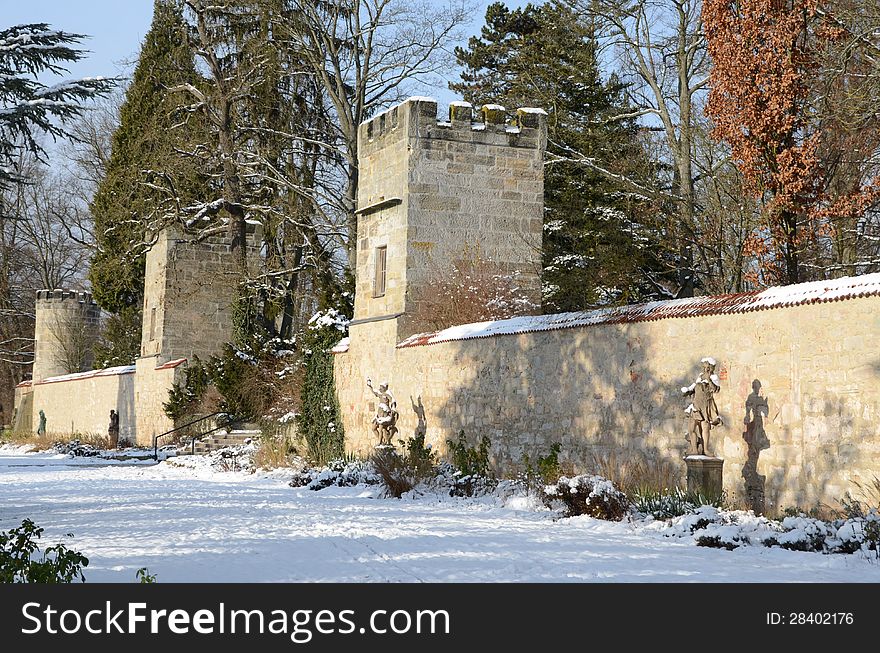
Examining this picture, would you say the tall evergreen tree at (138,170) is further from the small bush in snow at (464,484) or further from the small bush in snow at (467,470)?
the small bush in snow at (464,484)

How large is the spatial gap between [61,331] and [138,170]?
14032 mm

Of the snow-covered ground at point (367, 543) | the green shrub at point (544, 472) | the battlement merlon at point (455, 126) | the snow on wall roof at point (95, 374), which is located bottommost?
the snow-covered ground at point (367, 543)

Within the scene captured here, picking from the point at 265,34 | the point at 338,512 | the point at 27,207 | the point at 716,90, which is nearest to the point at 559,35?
the point at 265,34

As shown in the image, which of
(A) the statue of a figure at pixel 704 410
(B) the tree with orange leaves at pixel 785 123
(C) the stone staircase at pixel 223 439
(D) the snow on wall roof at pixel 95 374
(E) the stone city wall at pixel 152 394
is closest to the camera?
(A) the statue of a figure at pixel 704 410

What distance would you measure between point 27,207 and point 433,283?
32.4 meters

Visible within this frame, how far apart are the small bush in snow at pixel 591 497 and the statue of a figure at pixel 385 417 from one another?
18.1ft

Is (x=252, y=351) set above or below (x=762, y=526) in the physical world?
above

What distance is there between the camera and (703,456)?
35.6 ft

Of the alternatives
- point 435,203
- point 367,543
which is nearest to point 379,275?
point 435,203

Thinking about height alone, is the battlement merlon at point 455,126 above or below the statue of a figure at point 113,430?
above

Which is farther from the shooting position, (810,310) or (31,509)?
(31,509)

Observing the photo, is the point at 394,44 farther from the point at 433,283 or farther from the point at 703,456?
the point at 703,456

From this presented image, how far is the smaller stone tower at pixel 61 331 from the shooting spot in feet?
131

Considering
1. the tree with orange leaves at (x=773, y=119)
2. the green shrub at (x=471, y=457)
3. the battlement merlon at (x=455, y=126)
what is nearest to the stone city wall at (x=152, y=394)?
the battlement merlon at (x=455, y=126)
